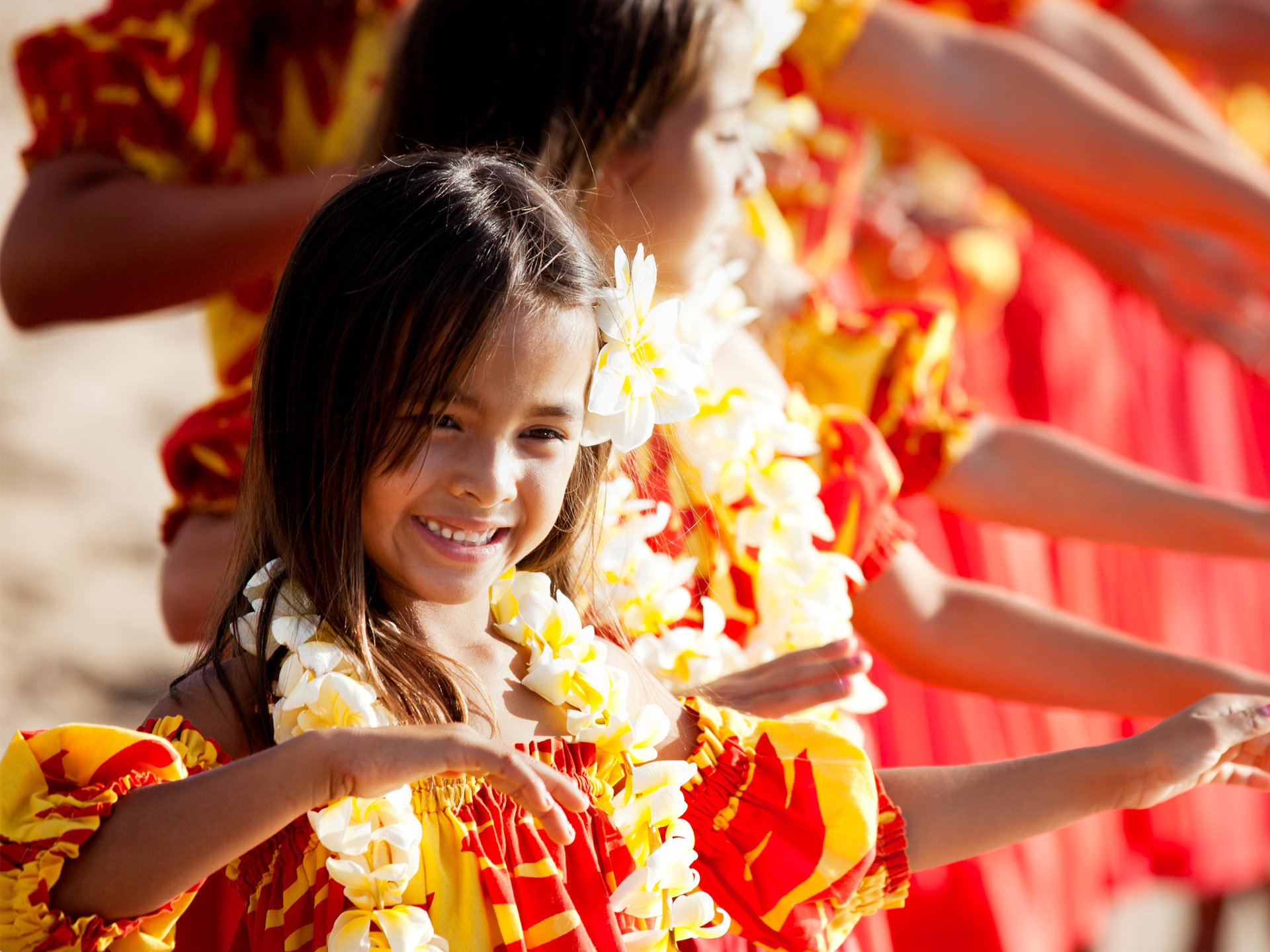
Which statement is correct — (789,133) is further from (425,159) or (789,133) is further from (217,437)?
(425,159)

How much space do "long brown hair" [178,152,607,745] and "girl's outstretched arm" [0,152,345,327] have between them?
1.42ft

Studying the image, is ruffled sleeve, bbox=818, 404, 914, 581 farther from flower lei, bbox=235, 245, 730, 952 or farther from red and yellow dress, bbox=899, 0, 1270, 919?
red and yellow dress, bbox=899, 0, 1270, 919

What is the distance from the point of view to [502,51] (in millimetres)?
1565

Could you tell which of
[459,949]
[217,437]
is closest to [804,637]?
[459,949]

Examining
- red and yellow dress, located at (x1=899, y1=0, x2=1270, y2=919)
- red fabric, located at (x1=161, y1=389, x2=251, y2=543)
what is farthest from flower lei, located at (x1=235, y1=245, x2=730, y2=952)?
red and yellow dress, located at (x1=899, y1=0, x2=1270, y2=919)

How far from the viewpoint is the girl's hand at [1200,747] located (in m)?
1.18

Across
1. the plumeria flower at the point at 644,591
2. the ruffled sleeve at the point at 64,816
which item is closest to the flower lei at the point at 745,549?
the plumeria flower at the point at 644,591

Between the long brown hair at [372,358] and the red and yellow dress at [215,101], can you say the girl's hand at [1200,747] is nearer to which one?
the long brown hair at [372,358]

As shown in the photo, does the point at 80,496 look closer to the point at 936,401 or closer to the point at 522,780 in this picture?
the point at 936,401

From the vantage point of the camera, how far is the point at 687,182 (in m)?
1.52

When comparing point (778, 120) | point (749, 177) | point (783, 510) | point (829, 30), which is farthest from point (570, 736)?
point (778, 120)

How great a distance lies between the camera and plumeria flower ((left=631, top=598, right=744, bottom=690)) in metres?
1.37

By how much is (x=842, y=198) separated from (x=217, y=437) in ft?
4.93

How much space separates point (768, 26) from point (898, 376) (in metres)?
0.49
